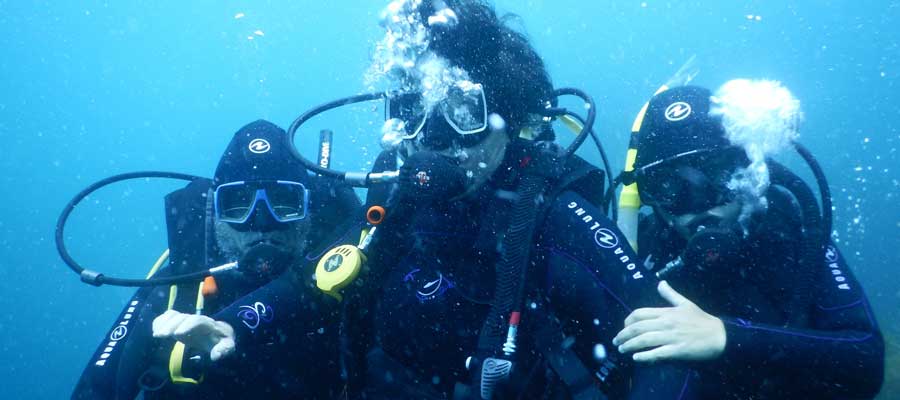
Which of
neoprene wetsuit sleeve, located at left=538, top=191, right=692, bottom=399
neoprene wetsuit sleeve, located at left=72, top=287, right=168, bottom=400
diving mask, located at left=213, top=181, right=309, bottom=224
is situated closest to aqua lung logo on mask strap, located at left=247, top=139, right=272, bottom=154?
diving mask, located at left=213, top=181, right=309, bottom=224

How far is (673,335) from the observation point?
1.79 m

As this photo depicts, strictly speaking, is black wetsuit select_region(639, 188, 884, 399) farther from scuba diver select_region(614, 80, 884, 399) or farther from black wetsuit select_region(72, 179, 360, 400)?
black wetsuit select_region(72, 179, 360, 400)

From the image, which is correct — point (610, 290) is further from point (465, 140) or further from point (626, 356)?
point (465, 140)

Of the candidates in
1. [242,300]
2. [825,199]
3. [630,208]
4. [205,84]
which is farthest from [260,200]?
[205,84]

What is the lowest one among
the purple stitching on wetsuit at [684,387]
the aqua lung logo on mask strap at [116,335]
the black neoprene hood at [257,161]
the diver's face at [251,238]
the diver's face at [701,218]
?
the aqua lung logo on mask strap at [116,335]

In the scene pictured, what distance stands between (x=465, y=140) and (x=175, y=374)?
1792mm

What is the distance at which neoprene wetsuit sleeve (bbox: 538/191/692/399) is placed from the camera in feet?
6.64

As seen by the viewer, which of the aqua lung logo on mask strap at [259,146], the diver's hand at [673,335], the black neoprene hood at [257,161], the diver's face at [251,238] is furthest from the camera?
the aqua lung logo on mask strap at [259,146]

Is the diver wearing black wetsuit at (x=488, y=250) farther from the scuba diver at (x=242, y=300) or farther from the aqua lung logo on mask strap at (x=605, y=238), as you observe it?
the scuba diver at (x=242, y=300)

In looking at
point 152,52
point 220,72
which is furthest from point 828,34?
point 152,52

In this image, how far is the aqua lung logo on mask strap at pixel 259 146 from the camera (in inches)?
142

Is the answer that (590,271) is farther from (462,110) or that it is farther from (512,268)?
(462,110)

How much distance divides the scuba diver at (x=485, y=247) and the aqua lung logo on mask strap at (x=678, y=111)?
0.76 meters

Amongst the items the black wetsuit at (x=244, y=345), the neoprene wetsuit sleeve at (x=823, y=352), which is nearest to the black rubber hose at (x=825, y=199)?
the neoprene wetsuit sleeve at (x=823, y=352)
